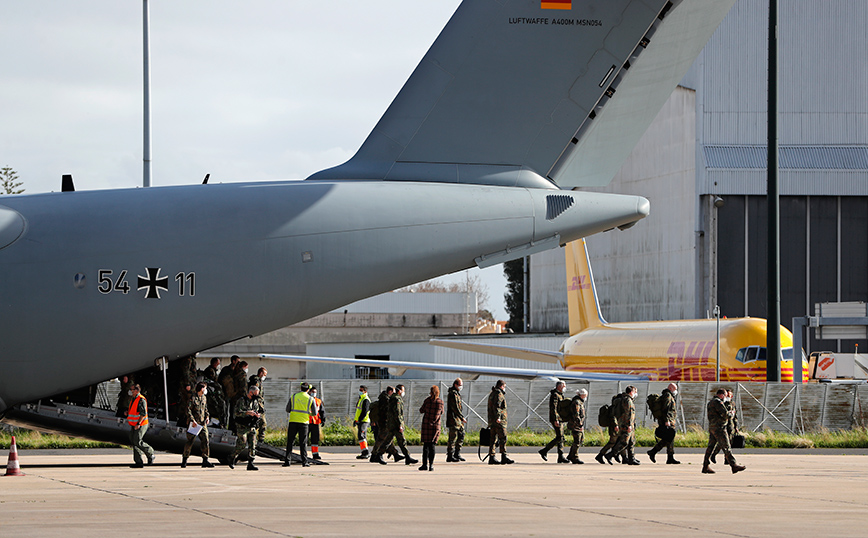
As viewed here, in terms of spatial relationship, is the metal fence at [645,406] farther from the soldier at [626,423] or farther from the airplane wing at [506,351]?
the airplane wing at [506,351]

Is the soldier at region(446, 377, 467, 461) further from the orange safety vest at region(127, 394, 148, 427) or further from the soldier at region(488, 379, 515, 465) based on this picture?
the orange safety vest at region(127, 394, 148, 427)

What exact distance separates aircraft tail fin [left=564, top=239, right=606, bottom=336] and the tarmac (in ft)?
69.3

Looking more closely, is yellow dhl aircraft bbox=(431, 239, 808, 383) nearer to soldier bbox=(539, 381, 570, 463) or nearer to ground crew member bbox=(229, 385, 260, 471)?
soldier bbox=(539, 381, 570, 463)

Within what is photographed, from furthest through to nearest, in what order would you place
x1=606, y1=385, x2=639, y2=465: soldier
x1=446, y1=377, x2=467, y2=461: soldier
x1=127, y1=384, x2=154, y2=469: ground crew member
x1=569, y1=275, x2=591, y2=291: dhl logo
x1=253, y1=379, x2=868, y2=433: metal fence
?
1. x1=569, y1=275, x2=591, y2=291: dhl logo
2. x1=253, y1=379, x2=868, y2=433: metal fence
3. x1=446, y1=377, x2=467, y2=461: soldier
4. x1=606, y1=385, x2=639, y2=465: soldier
5. x1=127, y1=384, x2=154, y2=469: ground crew member

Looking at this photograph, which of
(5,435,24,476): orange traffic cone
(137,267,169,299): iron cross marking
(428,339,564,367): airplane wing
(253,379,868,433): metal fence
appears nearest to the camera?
(137,267,169,299): iron cross marking

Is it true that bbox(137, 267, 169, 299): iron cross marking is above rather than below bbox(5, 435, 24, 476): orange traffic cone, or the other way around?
above

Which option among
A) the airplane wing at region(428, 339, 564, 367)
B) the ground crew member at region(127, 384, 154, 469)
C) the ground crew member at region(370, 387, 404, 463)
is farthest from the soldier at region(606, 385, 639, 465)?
the airplane wing at region(428, 339, 564, 367)

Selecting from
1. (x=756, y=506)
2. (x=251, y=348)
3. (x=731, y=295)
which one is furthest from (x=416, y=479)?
(x=251, y=348)

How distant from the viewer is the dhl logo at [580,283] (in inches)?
1548

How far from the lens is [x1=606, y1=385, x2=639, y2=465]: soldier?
17.7 meters

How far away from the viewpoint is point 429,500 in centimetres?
1145

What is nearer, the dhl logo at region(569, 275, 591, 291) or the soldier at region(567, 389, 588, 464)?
the soldier at region(567, 389, 588, 464)

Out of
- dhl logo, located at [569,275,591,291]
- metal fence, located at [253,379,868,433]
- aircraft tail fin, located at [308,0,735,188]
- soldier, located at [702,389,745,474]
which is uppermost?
aircraft tail fin, located at [308,0,735,188]

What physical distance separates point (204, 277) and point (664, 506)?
6.50m
